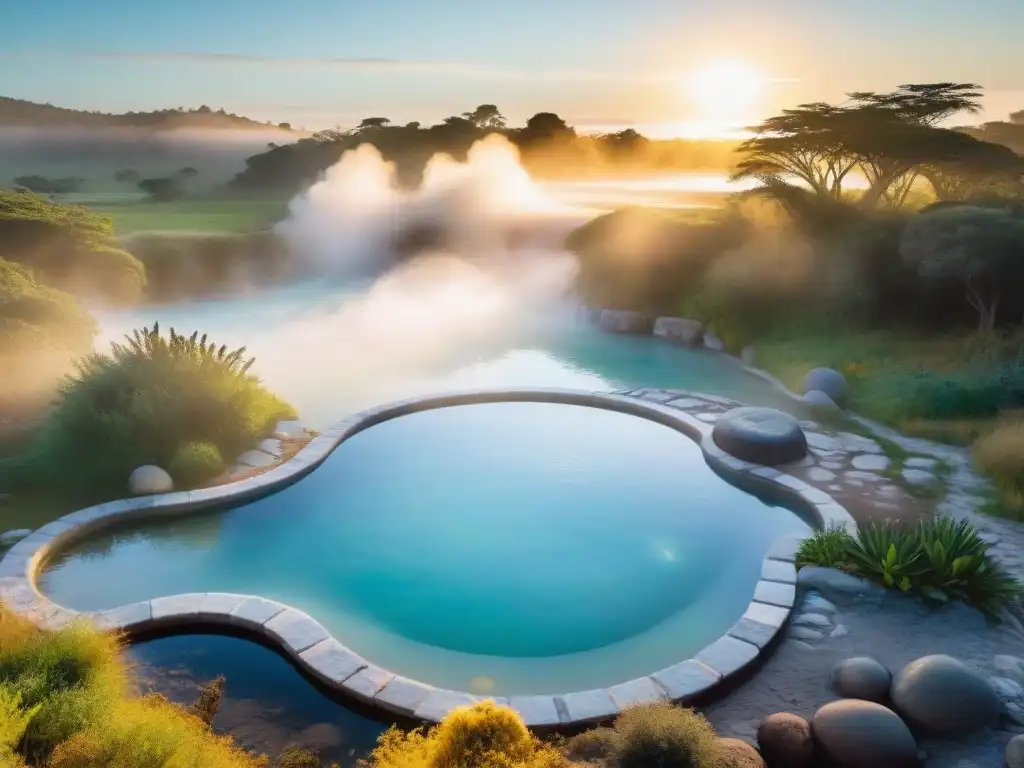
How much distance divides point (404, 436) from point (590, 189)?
106 ft

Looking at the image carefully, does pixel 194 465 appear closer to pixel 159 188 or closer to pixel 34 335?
pixel 34 335

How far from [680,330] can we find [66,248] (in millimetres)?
14044

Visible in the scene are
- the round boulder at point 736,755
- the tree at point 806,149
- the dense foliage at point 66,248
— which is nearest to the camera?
the round boulder at point 736,755

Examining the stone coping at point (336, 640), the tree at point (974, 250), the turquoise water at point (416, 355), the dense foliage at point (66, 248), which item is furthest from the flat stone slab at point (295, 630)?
the dense foliage at point (66, 248)

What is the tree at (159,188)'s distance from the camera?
161 ft

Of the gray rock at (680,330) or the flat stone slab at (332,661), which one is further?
the gray rock at (680,330)

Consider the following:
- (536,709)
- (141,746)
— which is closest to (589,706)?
(536,709)

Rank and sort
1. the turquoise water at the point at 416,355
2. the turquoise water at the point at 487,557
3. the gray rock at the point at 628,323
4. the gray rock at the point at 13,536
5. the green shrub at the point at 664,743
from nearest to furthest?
the green shrub at the point at 664,743, the turquoise water at the point at 487,557, the gray rock at the point at 13,536, the turquoise water at the point at 416,355, the gray rock at the point at 628,323

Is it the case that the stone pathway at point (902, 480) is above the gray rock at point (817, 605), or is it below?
above

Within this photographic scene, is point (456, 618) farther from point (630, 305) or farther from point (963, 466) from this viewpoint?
point (630, 305)

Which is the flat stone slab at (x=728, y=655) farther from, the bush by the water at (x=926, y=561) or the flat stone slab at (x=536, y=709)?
the bush by the water at (x=926, y=561)

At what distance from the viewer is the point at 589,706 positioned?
16.2ft

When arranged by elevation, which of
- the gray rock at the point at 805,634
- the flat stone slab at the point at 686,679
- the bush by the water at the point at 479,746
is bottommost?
the gray rock at the point at 805,634

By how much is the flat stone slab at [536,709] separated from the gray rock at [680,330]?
1160 cm
